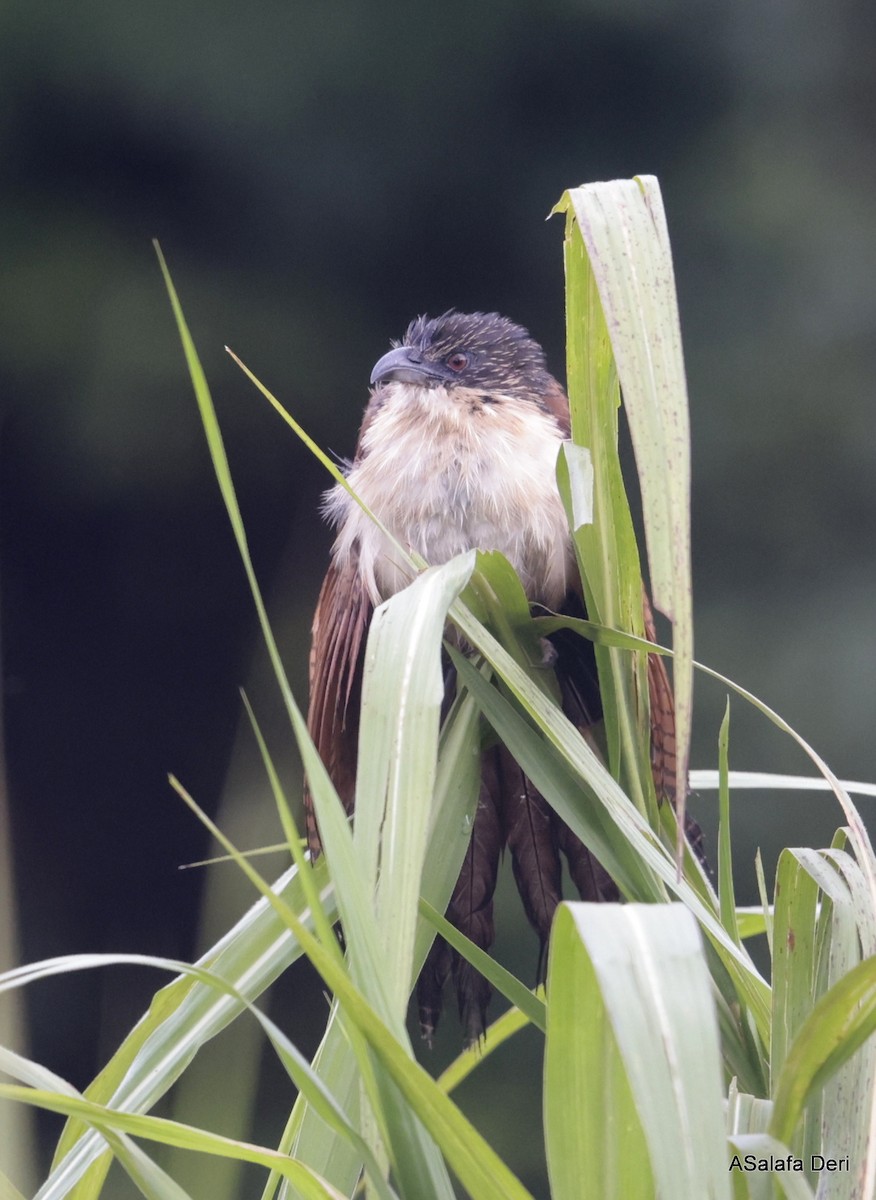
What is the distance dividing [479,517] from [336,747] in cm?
23

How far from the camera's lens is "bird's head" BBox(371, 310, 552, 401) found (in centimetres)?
125

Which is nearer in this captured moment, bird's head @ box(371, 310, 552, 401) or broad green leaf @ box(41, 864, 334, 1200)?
broad green leaf @ box(41, 864, 334, 1200)

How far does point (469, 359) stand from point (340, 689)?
1.44ft

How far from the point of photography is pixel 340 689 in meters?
1.00

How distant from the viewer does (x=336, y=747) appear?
100 centimetres

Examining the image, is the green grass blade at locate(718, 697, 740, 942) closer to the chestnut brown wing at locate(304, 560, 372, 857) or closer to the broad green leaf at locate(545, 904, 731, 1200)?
the broad green leaf at locate(545, 904, 731, 1200)

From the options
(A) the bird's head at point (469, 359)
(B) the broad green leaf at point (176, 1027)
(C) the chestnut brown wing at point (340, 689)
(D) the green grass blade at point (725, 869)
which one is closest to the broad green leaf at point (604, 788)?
(D) the green grass blade at point (725, 869)

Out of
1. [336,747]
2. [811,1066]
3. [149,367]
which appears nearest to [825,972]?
[811,1066]

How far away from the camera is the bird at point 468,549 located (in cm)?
96

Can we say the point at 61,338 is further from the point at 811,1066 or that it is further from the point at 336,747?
the point at 811,1066

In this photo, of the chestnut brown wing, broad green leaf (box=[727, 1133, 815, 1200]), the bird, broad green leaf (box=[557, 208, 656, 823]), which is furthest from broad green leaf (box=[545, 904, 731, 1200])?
the chestnut brown wing

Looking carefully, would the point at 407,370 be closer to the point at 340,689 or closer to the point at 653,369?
the point at 340,689

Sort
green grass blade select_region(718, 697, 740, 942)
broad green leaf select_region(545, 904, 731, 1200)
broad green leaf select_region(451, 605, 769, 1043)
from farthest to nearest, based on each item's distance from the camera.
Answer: green grass blade select_region(718, 697, 740, 942)
broad green leaf select_region(451, 605, 769, 1043)
broad green leaf select_region(545, 904, 731, 1200)

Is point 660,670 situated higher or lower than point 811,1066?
→ higher
